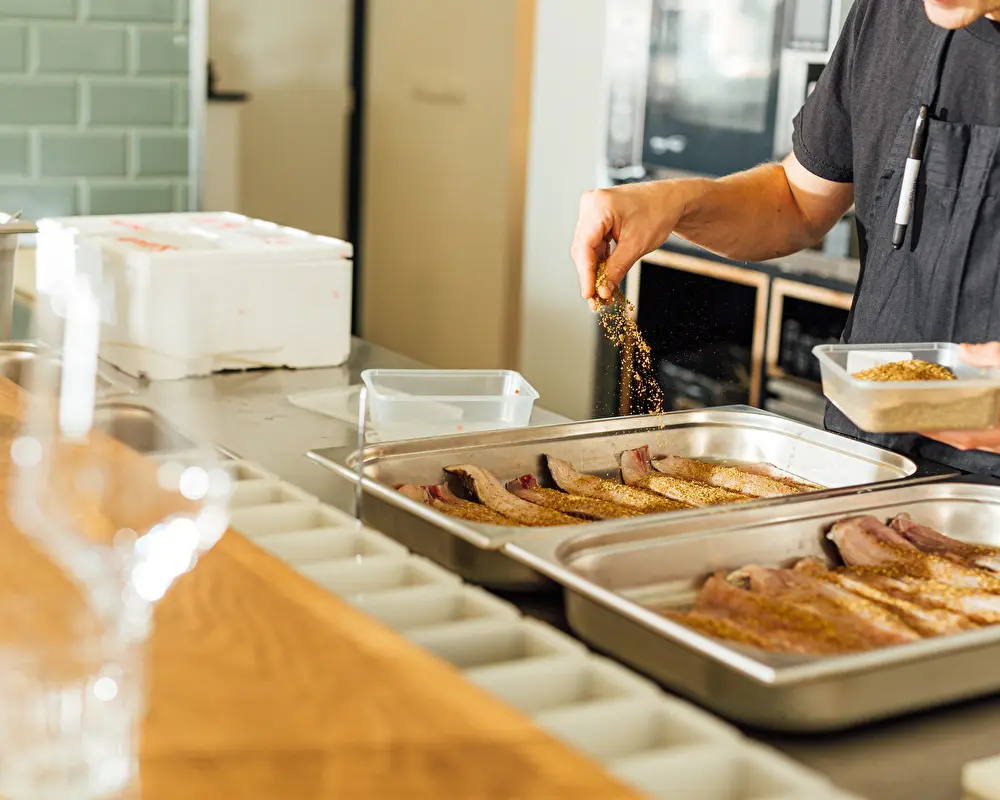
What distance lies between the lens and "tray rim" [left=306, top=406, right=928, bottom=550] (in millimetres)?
1157

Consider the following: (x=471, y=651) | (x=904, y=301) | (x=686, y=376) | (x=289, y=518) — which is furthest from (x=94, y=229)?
(x=686, y=376)

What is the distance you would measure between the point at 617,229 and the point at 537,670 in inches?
36.7

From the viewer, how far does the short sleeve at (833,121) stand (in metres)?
1.89

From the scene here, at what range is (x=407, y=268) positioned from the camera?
5539 mm

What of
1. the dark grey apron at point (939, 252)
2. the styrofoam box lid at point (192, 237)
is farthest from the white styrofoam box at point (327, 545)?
the styrofoam box lid at point (192, 237)

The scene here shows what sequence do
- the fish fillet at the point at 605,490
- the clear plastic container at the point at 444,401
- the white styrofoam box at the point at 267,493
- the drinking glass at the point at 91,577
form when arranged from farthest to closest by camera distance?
the clear plastic container at the point at 444,401 < the fish fillet at the point at 605,490 < the white styrofoam box at the point at 267,493 < the drinking glass at the point at 91,577

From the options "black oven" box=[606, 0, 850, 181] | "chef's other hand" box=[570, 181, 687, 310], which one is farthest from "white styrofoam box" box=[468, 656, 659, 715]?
"black oven" box=[606, 0, 850, 181]

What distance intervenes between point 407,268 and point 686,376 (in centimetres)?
204

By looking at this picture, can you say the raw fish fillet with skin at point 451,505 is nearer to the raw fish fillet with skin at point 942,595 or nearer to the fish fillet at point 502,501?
the fish fillet at point 502,501

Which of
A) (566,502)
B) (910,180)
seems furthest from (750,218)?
(566,502)

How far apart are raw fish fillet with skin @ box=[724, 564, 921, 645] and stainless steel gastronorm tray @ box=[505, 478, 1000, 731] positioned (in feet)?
0.19

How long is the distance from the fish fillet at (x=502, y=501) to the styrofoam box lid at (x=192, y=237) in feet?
2.31

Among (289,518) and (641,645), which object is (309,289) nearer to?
(289,518)

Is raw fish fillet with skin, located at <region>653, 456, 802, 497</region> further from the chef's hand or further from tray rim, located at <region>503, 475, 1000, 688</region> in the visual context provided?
tray rim, located at <region>503, 475, 1000, 688</region>
